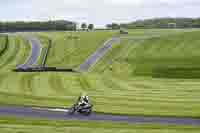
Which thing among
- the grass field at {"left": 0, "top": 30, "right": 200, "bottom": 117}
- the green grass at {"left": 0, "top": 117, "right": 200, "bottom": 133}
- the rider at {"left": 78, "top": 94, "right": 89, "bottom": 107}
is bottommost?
the grass field at {"left": 0, "top": 30, "right": 200, "bottom": 117}

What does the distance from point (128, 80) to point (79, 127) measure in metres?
29.9

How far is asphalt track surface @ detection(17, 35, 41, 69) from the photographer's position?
275ft

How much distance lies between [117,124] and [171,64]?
40087mm

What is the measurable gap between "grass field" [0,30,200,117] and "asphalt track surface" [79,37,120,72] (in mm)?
1407

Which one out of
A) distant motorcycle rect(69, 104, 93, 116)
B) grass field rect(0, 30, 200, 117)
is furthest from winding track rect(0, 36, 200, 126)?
grass field rect(0, 30, 200, 117)

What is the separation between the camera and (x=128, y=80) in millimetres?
62125

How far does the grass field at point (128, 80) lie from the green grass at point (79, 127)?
6.28m

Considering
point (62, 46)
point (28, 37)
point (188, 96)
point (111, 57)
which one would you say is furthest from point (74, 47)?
point (188, 96)

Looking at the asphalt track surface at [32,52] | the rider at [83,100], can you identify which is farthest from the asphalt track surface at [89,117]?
the asphalt track surface at [32,52]

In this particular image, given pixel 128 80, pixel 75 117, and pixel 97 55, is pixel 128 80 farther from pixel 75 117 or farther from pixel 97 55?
pixel 97 55

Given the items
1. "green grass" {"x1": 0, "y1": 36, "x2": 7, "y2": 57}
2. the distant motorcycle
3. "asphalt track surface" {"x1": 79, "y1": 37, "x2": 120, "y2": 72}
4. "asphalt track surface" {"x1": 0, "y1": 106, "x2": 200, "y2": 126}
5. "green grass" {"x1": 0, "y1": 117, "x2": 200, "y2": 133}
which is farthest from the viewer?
"green grass" {"x1": 0, "y1": 36, "x2": 7, "y2": 57}

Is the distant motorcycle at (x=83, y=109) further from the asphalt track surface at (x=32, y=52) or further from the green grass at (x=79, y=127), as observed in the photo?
the asphalt track surface at (x=32, y=52)

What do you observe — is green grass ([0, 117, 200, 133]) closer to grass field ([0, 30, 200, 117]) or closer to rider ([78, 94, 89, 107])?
rider ([78, 94, 89, 107])

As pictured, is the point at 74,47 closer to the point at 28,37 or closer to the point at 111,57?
the point at 111,57
